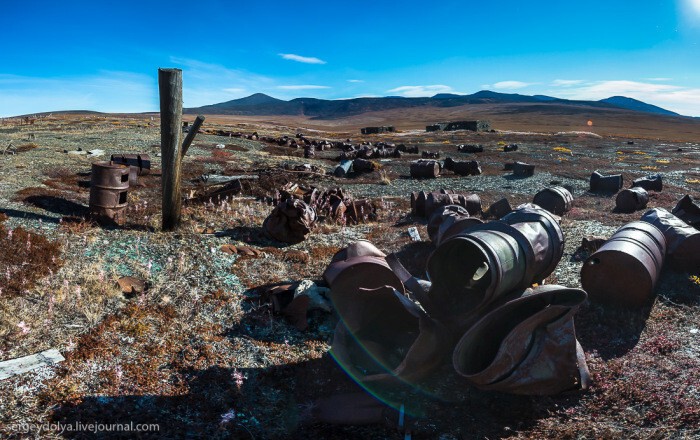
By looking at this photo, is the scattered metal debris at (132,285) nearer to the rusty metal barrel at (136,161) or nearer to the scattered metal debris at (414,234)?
the scattered metal debris at (414,234)

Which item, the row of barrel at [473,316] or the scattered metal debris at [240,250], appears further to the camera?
the scattered metal debris at [240,250]

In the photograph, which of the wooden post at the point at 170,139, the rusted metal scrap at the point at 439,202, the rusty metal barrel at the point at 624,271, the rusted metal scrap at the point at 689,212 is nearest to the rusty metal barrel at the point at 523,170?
the rusted metal scrap at the point at 439,202

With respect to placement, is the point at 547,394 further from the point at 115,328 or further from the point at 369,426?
the point at 115,328

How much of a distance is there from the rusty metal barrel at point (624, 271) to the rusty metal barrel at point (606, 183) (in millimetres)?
10937

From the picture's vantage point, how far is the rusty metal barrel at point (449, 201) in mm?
11055

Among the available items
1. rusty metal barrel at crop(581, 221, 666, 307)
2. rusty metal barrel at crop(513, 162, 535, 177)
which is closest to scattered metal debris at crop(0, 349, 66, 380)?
Answer: rusty metal barrel at crop(581, 221, 666, 307)

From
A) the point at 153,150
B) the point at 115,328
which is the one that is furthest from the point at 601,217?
the point at 153,150

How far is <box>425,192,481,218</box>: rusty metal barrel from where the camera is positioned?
1105 centimetres

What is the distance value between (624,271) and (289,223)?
578cm

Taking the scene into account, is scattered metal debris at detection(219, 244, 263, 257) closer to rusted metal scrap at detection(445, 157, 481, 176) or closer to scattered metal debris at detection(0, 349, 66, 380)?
scattered metal debris at detection(0, 349, 66, 380)

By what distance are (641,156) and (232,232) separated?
31.2m

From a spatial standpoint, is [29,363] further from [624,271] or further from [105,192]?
[624,271]

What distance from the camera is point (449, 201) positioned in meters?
10.9

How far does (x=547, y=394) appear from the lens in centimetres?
454
